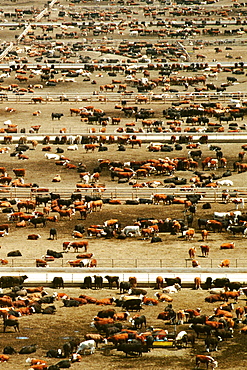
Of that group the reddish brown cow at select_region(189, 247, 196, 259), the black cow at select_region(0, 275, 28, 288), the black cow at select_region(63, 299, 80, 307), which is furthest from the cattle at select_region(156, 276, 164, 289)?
the black cow at select_region(0, 275, 28, 288)

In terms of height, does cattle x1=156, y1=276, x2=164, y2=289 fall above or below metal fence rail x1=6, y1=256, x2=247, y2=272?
below

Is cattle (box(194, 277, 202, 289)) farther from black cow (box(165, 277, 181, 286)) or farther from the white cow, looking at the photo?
the white cow

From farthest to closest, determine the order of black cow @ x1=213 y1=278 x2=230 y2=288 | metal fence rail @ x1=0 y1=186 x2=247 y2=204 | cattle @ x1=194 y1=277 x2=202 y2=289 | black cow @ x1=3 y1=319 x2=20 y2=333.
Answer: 1. metal fence rail @ x1=0 y1=186 x2=247 y2=204
2. cattle @ x1=194 y1=277 x2=202 y2=289
3. black cow @ x1=213 y1=278 x2=230 y2=288
4. black cow @ x1=3 y1=319 x2=20 y2=333

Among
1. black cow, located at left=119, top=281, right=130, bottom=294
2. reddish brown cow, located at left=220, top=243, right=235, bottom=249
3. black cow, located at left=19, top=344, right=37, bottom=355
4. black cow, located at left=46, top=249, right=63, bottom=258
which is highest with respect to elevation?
reddish brown cow, located at left=220, top=243, right=235, bottom=249

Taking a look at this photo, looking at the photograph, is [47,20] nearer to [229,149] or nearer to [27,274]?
[229,149]

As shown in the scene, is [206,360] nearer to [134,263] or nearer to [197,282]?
[197,282]

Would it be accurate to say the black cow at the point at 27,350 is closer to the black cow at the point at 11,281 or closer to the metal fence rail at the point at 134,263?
the black cow at the point at 11,281

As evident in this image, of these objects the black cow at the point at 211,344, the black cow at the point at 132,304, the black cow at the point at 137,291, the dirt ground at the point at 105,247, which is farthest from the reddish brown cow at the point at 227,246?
the black cow at the point at 211,344

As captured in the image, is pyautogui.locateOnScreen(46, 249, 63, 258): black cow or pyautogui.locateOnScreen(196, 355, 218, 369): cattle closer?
pyautogui.locateOnScreen(196, 355, 218, 369): cattle

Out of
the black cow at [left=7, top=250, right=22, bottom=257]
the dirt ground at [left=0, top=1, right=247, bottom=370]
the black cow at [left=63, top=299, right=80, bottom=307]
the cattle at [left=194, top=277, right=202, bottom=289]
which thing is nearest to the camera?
the dirt ground at [left=0, top=1, right=247, bottom=370]
